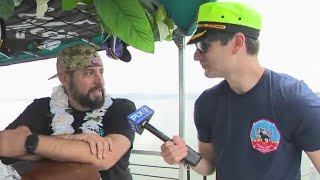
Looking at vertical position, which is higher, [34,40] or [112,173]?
[34,40]

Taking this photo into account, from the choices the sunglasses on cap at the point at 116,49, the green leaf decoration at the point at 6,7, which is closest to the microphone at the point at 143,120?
the green leaf decoration at the point at 6,7

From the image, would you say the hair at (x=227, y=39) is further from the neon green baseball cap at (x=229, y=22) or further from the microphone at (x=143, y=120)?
the microphone at (x=143, y=120)

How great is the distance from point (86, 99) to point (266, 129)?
2.73 ft

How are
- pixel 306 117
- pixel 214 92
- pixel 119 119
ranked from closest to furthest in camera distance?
pixel 306 117, pixel 214 92, pixel 119 119

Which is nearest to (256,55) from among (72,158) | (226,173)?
(226,173)

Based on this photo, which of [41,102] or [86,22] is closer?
[41,102]

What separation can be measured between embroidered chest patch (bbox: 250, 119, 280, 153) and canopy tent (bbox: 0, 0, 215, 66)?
15.8 inches

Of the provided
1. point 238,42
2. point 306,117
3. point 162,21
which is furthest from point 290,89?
point 162,21

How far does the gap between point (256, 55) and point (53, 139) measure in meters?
0.75

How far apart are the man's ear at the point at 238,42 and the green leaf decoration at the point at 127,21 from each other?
67 cm

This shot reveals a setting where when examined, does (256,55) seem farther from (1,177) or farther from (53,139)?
(1,177)

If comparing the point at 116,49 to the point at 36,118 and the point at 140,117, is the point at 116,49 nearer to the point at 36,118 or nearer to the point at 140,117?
the point at 36,118

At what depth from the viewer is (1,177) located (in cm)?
63

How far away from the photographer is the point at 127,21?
559 mm
